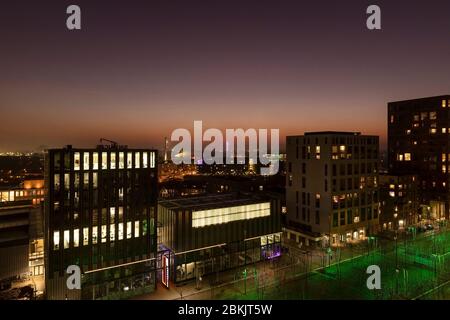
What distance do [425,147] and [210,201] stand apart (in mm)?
75864

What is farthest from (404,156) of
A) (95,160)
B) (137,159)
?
(95,160)

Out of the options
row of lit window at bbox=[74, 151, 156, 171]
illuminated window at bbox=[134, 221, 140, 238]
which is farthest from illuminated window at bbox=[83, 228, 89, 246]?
row of lit window at bbox=[74, 151, 156, 171]

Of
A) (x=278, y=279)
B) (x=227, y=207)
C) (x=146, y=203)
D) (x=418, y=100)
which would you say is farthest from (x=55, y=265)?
(x=418, y=100)

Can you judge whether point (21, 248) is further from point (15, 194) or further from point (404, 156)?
point (404, 156)

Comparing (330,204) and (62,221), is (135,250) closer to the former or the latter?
(62,221)

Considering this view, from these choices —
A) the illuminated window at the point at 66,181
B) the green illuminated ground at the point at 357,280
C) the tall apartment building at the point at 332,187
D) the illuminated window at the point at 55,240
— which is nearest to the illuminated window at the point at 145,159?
the illuminated window at the point at 66,181

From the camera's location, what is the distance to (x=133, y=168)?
4316cm

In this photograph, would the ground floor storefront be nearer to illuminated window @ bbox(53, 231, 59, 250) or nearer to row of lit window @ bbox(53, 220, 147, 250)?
row of lit window @ bbox(53, 220, 147, 250)

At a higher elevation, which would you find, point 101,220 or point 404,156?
point 404,156

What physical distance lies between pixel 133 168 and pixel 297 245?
126 feet

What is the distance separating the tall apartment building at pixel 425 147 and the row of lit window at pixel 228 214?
53775mm

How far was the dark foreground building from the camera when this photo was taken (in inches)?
1756

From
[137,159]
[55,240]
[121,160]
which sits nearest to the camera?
[55,240]

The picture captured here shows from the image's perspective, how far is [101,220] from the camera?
4034cm
